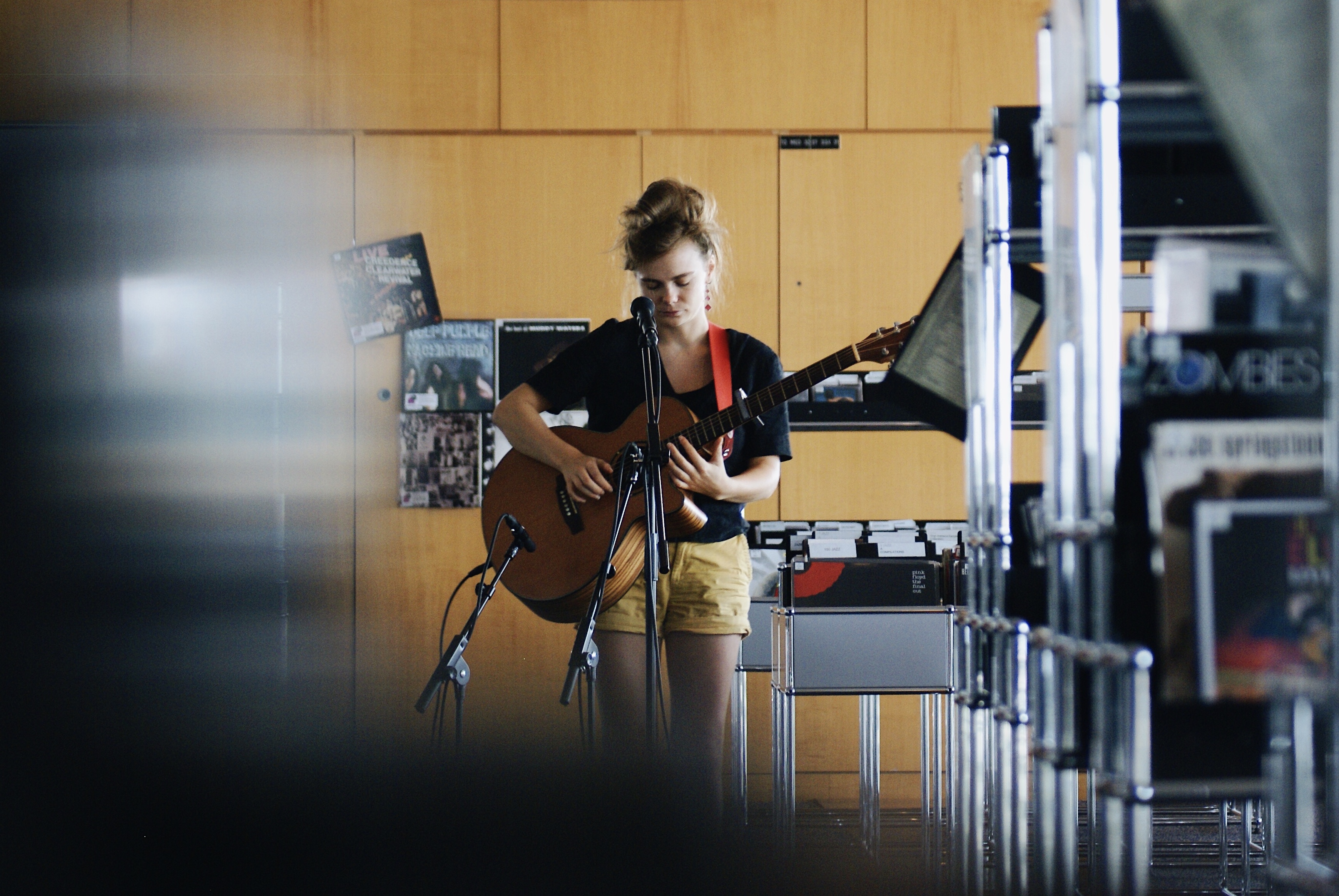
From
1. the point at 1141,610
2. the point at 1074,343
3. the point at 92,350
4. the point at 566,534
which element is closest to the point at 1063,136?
the point at 1074,343

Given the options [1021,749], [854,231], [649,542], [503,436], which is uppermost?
[854,231]

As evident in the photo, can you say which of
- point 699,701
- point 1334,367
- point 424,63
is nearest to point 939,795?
point 699,701

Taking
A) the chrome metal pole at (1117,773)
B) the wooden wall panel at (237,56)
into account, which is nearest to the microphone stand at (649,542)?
the chrome metal pole at (1117,773)

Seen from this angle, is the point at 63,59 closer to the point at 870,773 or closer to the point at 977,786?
the point at 870,773

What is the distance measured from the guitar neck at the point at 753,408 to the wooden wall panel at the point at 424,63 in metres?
1.80

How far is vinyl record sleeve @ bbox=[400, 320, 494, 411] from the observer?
3.47 metres

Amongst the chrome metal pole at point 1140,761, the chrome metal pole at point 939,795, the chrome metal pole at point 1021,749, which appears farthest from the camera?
the chrome metal pole at point 939,795

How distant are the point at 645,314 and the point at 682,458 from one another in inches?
10.3

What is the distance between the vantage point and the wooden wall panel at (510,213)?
3.49 metres

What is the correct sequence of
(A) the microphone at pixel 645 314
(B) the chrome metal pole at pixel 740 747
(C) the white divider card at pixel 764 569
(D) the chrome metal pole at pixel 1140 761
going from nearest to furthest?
(D) the chrome metal pole at pixel 1140 761
(A) the microphone at pixel 645 314
(B) the chrome metal pole at pixel 740 747
(C) the white divider card at pixel 764 569

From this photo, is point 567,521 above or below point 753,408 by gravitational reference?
below

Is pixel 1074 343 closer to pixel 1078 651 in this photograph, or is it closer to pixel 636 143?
pixel 1078 651

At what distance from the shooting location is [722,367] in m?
2.10

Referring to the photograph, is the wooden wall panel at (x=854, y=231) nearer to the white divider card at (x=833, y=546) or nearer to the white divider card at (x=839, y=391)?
the white divider card at (x=839, y=391)
